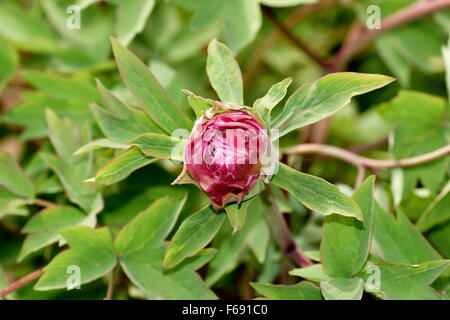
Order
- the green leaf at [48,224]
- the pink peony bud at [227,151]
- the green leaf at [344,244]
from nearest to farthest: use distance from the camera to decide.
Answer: the pink peony bud at [227,151] < the green leaf at [344,244] < the green leaf at [48,224]

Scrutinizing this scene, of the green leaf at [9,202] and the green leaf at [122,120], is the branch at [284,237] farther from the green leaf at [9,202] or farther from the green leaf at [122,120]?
the green leaf at [9,202]

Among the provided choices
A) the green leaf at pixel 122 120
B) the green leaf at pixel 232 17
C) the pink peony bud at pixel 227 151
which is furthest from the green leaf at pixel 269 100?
the green leaf at pixel 232 17

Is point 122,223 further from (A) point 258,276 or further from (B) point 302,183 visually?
(B) point 302,183

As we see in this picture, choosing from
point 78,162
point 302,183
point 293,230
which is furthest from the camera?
point 293,230

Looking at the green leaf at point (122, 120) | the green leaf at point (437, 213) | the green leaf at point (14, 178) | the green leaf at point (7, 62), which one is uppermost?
the green leaf at point (7, 62)

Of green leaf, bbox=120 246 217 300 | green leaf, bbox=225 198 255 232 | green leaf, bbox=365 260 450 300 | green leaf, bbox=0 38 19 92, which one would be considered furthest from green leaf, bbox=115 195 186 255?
green leaf, bbox=0 38 19 92

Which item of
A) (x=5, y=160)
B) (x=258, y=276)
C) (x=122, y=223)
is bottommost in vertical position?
(x=258, y=276)
